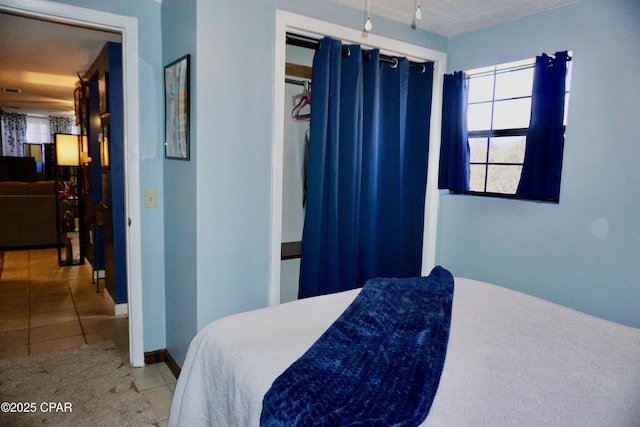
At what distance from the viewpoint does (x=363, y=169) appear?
297 centimetres

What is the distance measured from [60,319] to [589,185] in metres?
4.12

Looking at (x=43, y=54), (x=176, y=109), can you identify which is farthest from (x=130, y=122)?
(x=43, y=54)

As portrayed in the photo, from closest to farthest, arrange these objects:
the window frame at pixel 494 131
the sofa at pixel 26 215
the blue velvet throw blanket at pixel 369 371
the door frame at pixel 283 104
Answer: the blue velvet throw blanket at pixel 369 371 < the door frame at pixel 283 104 < the window frame at pixel 494 131 < the sofa at pixel 26 215

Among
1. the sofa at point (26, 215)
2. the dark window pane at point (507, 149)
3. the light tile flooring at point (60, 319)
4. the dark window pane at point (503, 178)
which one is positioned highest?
the dark window pane at point (507, 149)

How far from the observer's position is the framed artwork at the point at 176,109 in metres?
2.30

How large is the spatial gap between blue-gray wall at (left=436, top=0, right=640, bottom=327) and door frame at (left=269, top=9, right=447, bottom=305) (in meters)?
0.52

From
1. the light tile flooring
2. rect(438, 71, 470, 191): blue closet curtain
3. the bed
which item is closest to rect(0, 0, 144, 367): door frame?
the light tile flooring

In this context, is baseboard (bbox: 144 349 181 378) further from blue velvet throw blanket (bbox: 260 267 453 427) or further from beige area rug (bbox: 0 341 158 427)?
blue velvet throw blanket (bbox: 260 267 453 427)

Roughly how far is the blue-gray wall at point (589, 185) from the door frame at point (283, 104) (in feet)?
1.70

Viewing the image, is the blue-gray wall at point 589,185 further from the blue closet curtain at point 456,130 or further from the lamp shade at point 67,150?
the lamp shade at point 67,150

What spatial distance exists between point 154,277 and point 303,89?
177 centimetres

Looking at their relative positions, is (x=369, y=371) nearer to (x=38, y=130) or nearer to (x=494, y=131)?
(x=494, y=131)

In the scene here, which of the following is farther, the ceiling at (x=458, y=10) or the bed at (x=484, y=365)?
the ceiling at (x=458, y=10)

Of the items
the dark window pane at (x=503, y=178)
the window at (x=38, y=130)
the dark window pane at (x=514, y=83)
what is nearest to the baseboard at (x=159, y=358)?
the dark window pane at (x=503, y=178)
